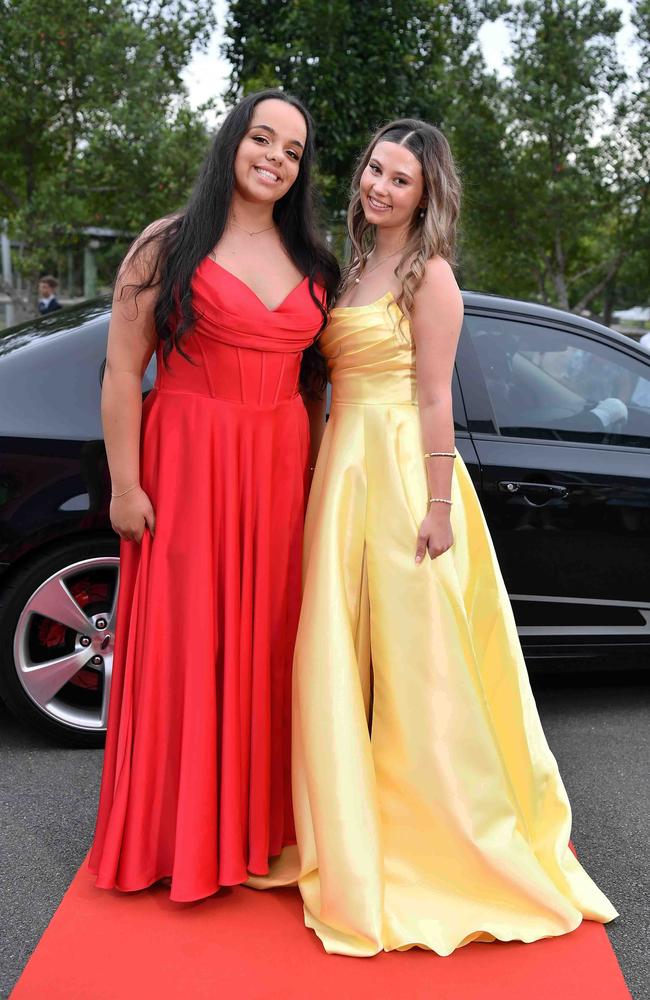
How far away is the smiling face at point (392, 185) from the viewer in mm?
2434

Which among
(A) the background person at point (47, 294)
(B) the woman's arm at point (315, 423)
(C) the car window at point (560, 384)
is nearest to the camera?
(B) the woman's arm at point (315, 423)

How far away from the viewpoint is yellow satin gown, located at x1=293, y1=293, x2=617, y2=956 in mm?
2385

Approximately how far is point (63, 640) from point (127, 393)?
1.29m

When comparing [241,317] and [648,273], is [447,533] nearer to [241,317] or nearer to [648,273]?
[241,317]

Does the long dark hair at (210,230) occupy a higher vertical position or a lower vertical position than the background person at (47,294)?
higher

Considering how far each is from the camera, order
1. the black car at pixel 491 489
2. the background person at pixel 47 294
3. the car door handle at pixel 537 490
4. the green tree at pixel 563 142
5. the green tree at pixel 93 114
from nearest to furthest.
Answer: the black car at pixel 491 489, the car door handle at pixel 537 490, the green tree at pixel 93 114, the background person at pixel 47 294, the green tree at pixel 563 142

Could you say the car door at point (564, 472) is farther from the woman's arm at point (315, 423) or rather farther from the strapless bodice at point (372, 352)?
the strapless bodice at point (372, 352)

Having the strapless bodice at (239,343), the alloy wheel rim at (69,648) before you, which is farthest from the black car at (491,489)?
the strapless bodice at (239,343)

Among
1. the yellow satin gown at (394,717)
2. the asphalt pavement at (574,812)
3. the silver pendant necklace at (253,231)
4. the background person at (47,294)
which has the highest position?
the silver pendant necklace at (253,231)

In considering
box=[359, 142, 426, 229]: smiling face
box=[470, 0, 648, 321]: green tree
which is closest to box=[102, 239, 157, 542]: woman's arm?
box=[359, 142, 426, 229]: smiling face

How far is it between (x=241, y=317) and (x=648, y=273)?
17.5 meters

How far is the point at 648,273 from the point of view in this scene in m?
18.2

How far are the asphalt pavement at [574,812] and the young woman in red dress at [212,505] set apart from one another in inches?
9.0

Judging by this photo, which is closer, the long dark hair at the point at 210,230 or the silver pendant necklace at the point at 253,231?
the long dark hair at the point at 210,230
